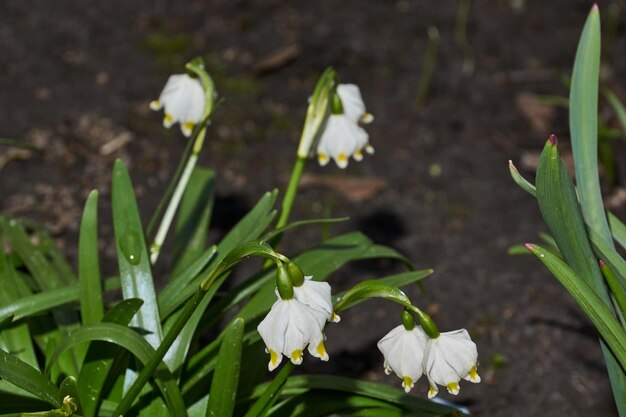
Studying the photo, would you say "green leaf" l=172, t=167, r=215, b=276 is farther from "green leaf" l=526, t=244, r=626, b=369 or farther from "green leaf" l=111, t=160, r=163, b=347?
"green leaf" l=526, t=244, r=626, b=369

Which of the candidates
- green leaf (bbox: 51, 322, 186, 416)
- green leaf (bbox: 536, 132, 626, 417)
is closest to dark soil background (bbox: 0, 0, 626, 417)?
green leaf (bbox: 536, 132, 626, 417)

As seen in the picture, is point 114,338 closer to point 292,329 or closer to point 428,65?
point 292,329

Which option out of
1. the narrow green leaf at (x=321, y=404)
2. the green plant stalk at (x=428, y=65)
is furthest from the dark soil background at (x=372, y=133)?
the narrow green leaf at (x=321, y=404)

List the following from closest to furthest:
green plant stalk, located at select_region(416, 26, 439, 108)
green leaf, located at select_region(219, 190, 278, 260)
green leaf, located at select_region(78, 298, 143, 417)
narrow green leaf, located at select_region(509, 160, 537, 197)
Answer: narrow green leaf, located at select_region(509, 160, 537, 197) → green leaf, located at select_region(78, 298, 143, 417) → green leaf, located at select_region(219, 190, 278, 260) → green plant stalk, located at select_region(416, 26, 439, 108)

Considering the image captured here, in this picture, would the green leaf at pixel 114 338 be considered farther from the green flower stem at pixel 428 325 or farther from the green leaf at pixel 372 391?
the green flower stem at pixel 428 325

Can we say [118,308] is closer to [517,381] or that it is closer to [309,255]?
[309,255]

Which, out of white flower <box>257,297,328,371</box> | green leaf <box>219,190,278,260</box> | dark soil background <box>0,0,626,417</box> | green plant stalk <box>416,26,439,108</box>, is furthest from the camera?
green plant stalk <box>416,26,439,108</box>
